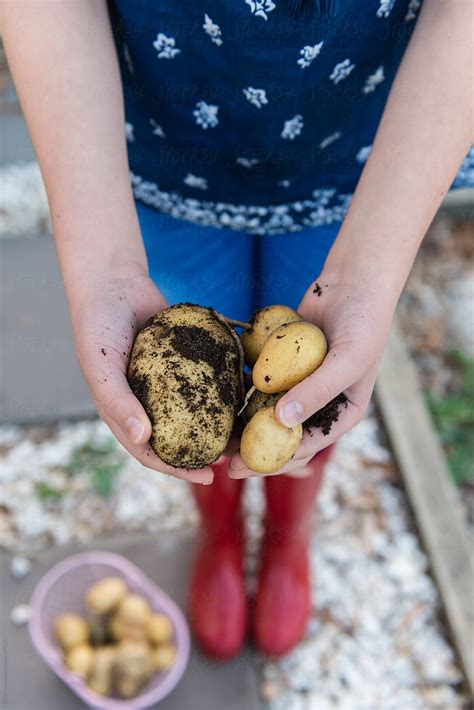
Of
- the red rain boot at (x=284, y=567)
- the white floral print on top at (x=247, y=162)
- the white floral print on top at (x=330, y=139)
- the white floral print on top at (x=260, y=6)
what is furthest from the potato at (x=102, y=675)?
the white floral print on top at (x=260, y=6)

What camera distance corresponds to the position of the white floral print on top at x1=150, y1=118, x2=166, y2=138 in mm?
1771

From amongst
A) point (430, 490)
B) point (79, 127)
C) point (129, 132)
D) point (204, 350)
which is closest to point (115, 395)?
point (204, 350)

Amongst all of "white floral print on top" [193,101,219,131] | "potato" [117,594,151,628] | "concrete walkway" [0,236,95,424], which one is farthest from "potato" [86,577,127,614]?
"white floral print on top" [193,101,219,131]

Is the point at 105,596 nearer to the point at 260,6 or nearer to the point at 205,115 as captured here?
the point at 205,115

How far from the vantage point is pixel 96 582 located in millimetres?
2498

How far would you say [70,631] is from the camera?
7.51 ft

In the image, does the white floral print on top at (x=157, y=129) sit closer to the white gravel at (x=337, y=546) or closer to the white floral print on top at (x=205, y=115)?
the white floral print on top at (x=205, y=115)

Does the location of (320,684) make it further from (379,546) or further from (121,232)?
(121,232)

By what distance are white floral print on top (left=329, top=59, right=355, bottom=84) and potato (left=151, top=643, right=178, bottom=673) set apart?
180cm

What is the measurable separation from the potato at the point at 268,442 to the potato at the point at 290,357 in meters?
0.06

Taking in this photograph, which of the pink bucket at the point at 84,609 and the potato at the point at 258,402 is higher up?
the potato at the point at 258,402

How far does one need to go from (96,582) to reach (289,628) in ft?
2.29

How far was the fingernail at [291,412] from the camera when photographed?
1331mm

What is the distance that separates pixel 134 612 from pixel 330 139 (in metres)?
1.60
